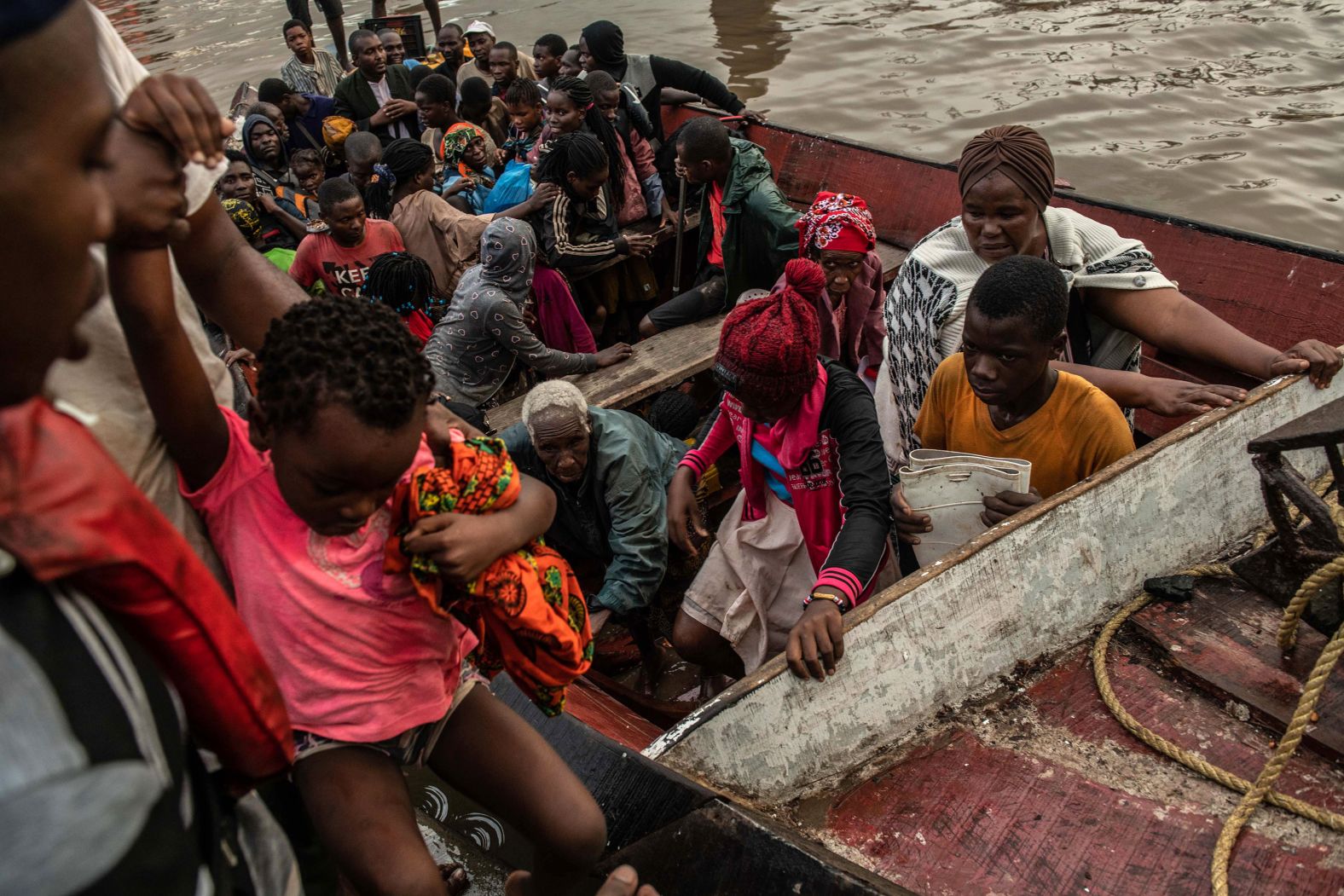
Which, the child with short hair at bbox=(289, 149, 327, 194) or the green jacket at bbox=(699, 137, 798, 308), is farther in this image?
the child with short hair at bbox=(289, 149, 327, 194)

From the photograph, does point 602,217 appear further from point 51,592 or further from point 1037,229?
point 51,592

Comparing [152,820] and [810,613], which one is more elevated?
[152,820]

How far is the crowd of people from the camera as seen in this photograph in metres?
0.73

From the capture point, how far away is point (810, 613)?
2217mm

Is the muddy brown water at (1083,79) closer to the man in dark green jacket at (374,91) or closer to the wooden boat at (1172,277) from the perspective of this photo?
the wooden boat at (1172,277)

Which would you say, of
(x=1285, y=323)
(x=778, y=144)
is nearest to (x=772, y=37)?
(x=778, y=144)

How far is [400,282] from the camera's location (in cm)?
447

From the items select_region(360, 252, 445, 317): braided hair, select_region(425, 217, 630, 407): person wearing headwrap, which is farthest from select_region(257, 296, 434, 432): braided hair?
select_region(360, 252, 445, 317): braided hair

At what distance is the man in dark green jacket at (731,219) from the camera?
15.0ft

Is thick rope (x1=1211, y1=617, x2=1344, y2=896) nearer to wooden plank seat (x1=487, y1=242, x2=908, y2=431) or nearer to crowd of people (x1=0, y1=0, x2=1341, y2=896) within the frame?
crowd of people (x1=0, y1=0, x2=1341, y2=896)

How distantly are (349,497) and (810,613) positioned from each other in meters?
1.25

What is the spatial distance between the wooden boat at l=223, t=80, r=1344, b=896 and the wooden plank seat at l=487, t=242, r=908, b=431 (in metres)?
1.61

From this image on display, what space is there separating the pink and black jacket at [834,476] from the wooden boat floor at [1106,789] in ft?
1.51

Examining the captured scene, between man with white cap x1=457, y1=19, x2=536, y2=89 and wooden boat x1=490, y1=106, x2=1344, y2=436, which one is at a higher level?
man with white cap x1=457, y1=19, x2=536, y2=89
